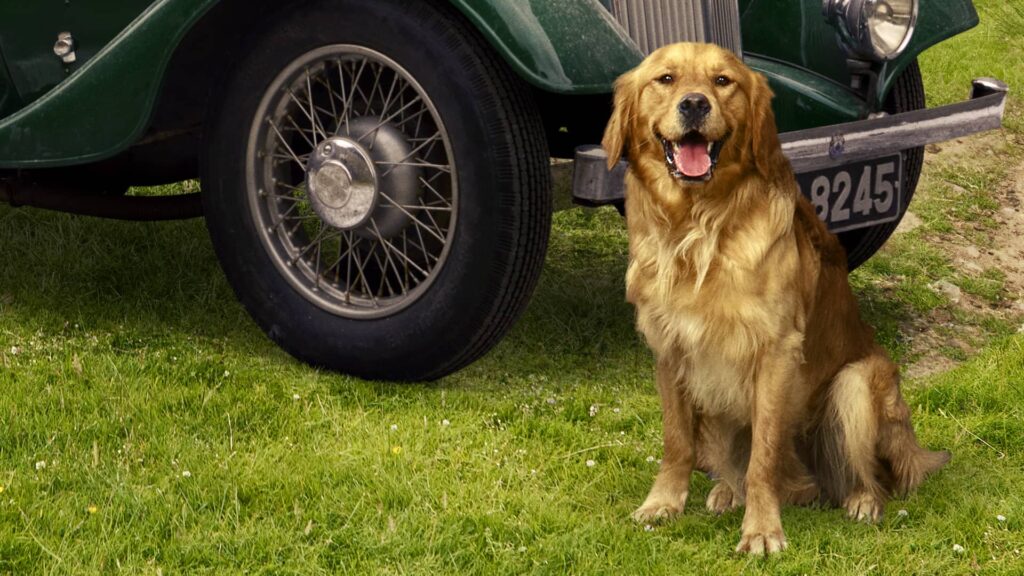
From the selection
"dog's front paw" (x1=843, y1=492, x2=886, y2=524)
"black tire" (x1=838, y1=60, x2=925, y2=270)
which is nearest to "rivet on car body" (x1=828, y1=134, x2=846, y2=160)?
"black tire" (x1=838, y1=60, x2=925, y2=270)

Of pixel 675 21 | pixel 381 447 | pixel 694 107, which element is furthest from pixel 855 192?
pixel 381 447

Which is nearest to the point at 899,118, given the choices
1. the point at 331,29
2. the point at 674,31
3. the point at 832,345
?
the point at 674,31

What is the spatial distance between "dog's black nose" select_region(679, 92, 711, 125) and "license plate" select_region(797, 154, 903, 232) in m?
0.94

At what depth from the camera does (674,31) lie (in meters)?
4.02

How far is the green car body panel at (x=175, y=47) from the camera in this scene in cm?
355

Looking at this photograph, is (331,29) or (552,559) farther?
(331,29)

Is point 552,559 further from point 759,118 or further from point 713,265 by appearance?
point 759,118

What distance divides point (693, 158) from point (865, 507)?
0.93 meters

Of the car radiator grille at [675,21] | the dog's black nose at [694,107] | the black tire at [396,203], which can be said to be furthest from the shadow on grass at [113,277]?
the dog's black nose at [694,107]

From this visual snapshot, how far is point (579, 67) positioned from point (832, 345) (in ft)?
3.09

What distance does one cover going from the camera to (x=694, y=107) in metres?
3.00

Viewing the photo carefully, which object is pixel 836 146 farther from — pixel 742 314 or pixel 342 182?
pixel 342 182

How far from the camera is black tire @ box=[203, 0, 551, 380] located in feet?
12.1

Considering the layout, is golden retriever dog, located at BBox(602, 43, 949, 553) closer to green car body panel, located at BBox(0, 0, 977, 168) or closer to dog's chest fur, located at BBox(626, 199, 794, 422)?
dog's chest fur, located at BBox(626, 199, 794, 422)
